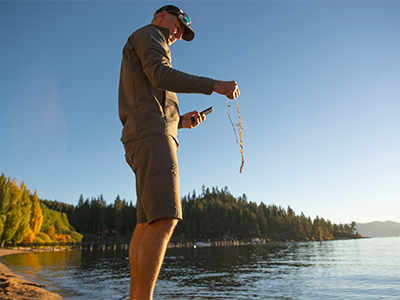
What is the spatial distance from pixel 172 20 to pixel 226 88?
2.59 feet

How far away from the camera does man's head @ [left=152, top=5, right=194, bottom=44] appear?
6.92 ft

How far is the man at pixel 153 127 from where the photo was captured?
1490 millimetres

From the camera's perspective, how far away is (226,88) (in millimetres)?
1866

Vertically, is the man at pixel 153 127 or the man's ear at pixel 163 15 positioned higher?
the man's ear at pixel 163 15

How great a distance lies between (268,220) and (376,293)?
131595 mm

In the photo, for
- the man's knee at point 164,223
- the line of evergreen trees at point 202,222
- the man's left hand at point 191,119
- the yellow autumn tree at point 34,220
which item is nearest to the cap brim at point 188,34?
the man's left hand at point 191,119

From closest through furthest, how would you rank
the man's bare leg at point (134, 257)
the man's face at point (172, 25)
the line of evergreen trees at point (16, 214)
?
the man's bare leg at point (134, 257) < the man's face at point (172, 25) < the line of evergreen trees at point (16, 214)

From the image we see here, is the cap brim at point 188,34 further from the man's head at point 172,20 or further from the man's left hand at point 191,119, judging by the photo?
the man's left hand at point 191,119

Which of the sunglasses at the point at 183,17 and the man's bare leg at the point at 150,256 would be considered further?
the sunglasses at the point at 183,17

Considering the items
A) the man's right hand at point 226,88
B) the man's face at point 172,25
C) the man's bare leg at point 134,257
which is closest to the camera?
the man's bare leg at point 134,257

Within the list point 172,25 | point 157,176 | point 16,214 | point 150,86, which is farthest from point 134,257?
point 16,214

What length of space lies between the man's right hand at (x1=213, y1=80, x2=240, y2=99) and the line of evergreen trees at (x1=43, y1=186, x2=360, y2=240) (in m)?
94.3

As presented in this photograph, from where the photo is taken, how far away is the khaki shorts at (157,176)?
59.1 inches

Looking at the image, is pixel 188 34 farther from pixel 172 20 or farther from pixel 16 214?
pixel 16 214
